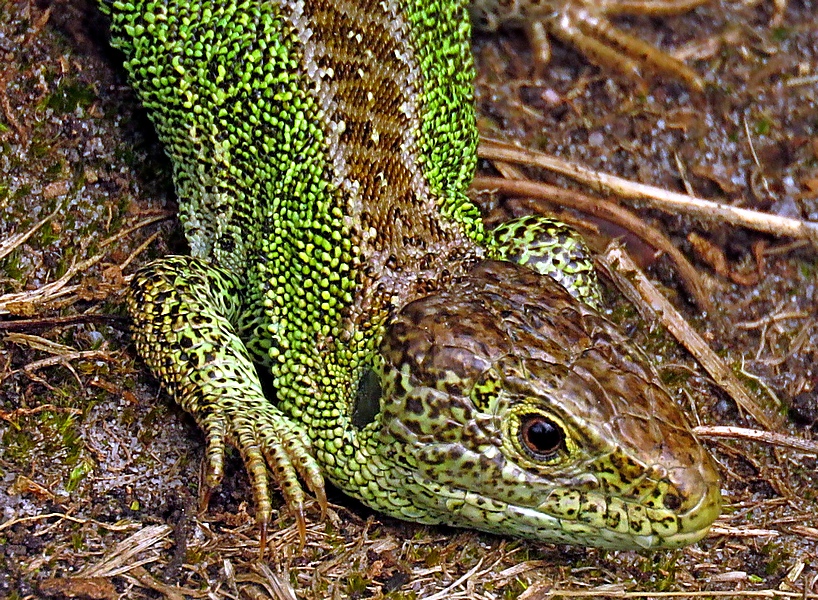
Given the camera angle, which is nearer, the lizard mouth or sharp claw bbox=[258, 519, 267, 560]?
the lizard mouth

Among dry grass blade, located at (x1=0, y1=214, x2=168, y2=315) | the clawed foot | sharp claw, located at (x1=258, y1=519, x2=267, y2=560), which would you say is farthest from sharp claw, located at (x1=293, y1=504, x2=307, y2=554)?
dry grass blade, located at (x1=0, y1=214, x2=168, y2=315)

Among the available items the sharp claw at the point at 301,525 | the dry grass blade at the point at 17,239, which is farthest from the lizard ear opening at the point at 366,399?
the dry grass blade at the point at 17,239

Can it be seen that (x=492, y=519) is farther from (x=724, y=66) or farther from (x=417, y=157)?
(x=724, y=66)

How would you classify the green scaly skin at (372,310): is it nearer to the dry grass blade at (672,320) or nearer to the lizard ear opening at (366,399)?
the lizard ear opening at (366,399)

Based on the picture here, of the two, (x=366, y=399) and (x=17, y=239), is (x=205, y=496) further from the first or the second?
(x=17, y=239)

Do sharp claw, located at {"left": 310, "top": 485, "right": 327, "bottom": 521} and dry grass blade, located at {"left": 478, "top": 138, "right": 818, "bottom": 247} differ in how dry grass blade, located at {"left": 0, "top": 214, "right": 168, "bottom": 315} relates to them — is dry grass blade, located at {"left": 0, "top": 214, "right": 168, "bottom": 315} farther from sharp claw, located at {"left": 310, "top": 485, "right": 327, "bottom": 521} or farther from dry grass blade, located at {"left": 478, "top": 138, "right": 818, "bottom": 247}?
dry grass blade, located at {"left": 478, "top": 138, "right": 818, "bottom": 247}

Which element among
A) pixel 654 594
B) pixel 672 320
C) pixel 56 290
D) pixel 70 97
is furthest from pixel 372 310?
pixel 70 97
